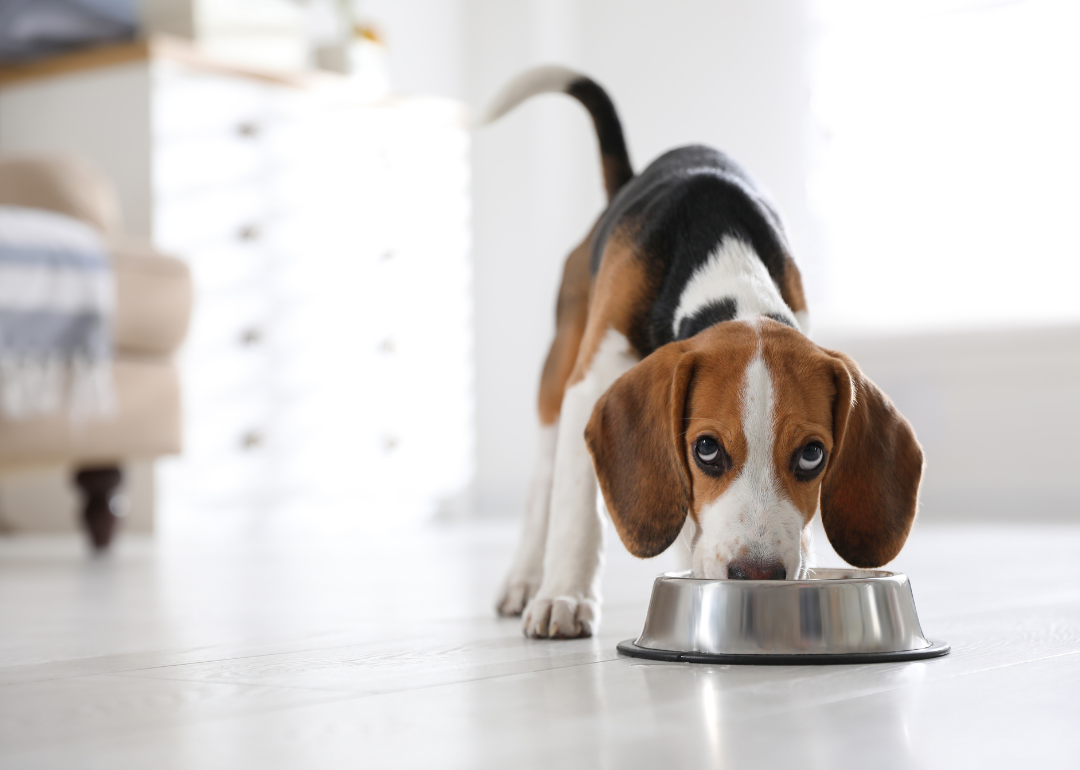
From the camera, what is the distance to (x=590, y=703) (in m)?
1.11

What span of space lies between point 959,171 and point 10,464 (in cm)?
352

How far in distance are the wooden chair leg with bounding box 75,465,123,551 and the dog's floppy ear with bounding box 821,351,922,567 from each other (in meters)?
2.67

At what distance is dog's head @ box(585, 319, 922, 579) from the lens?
1351 millimetres

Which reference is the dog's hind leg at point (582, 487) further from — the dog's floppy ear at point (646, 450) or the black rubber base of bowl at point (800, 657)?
the black rubber base of bowl at point (800, 657)

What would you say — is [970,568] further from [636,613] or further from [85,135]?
[85,135]

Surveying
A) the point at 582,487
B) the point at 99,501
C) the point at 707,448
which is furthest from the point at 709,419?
the point at 99,501

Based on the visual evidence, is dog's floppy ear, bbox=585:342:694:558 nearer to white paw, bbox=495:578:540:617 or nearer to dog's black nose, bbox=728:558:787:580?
dog's black nose, bbox=728:558:787:580

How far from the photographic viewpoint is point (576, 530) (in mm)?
1681

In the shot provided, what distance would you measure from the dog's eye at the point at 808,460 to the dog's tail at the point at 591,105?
35.5 inches

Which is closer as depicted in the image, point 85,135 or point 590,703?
point 590,703

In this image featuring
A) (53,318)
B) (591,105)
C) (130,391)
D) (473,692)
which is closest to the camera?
→ (473,692)

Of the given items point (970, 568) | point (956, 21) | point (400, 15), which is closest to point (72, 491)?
point (400, 15)

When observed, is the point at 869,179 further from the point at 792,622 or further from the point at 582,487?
the point at 792,622

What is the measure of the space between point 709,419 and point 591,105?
3.19 feet
